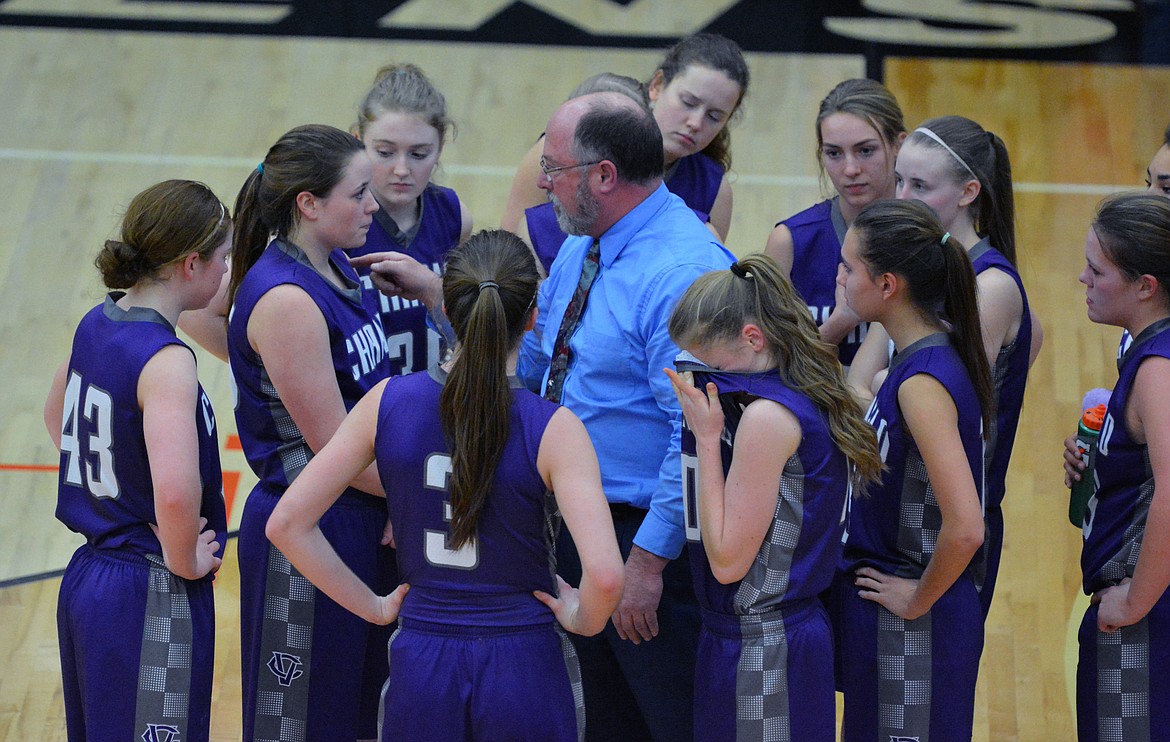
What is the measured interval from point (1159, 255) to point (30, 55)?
6.64m

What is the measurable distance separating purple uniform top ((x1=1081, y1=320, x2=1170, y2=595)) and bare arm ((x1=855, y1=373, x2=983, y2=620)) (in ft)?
1.15

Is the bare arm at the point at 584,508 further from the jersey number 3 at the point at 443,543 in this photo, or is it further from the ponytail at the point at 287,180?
the ponytail at the point at 287,180

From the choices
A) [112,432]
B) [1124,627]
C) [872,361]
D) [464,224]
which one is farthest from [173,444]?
[1124,627]

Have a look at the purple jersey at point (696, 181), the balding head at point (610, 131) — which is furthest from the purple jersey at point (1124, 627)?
the purple jersey at point (696, 181)

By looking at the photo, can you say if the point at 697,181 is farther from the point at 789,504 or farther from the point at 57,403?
the point at 57,403

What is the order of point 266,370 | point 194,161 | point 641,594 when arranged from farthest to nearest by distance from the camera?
1. point 194,161
2. point 266,370
3. point 641,594

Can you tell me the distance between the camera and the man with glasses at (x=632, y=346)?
117 inches

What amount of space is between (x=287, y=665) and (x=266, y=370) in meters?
0.69

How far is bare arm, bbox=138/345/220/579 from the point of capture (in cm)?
276

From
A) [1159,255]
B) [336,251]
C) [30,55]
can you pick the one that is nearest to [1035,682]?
[1159,255]

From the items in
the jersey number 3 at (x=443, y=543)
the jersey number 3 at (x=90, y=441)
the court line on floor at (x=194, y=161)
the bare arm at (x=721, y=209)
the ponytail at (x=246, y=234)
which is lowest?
the jersey number 3 at (x=443, y=543)

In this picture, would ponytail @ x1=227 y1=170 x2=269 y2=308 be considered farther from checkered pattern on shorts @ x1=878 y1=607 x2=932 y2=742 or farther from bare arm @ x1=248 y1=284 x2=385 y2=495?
checkered pattern on shorts @ x1=878 y1=607 x2=932 y2=742

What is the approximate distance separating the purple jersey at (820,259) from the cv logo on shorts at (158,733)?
1959 mm

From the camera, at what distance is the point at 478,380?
8.20ft
